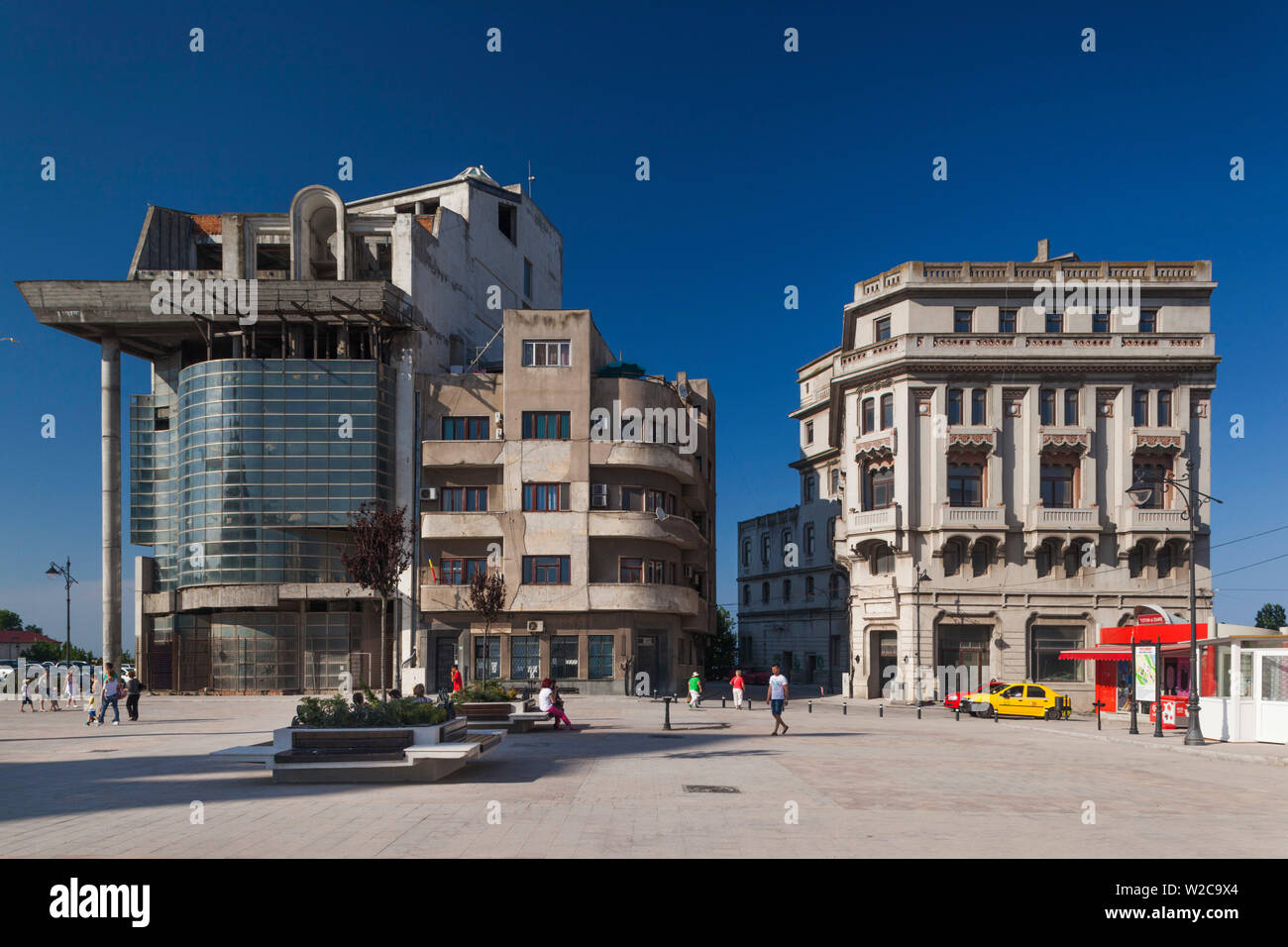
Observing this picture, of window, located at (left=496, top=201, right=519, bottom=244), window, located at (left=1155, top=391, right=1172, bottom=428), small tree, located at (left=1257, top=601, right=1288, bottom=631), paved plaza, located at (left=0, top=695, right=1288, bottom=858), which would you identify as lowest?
small tree, located at (left=1257, top=601, right=1288, bottom=631)

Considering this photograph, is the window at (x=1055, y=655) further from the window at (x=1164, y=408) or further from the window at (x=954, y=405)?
the window at (x=1164, y=408)

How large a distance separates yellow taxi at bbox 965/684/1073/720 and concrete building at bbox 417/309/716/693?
1705 centimetres

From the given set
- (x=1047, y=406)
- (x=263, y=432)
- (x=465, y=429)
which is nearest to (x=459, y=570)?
(x=465, y=429)

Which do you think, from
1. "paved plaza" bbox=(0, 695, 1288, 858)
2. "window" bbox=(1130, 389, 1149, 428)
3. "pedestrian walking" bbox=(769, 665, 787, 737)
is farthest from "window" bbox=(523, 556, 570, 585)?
"window" bbox=(1130, 389, 1149, 428)

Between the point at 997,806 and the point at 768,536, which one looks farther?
the point at 768,536

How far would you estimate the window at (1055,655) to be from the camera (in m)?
50.5

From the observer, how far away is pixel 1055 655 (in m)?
50.6

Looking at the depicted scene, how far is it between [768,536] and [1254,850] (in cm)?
7844

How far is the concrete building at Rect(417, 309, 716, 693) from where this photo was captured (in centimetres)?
4953

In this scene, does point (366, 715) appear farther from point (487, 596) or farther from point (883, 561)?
point (883, 561)

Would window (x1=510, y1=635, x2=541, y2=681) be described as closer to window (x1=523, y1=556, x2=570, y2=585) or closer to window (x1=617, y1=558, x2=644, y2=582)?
window (x1=523, y1=556, x2=570, y2=585)
